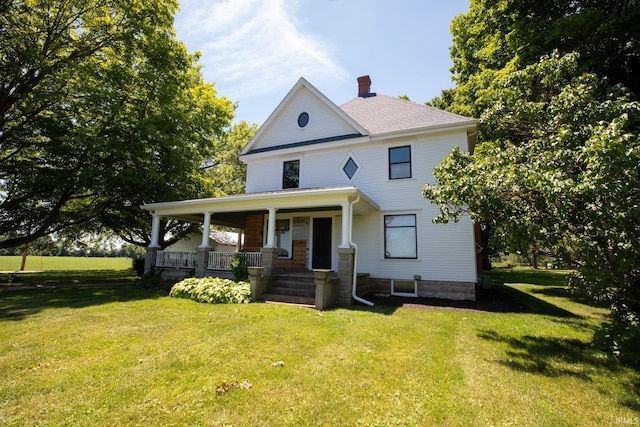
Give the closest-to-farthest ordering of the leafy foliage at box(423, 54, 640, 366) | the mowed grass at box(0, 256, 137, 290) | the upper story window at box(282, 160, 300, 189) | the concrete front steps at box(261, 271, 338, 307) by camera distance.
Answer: the leafy foliage at box(423, 54, 640, 366), the concrete front steps at box(261, 271, 338, 307), the upper story window at box(282, 160, 300, 189), the mowed grass at box(0, 256, 137, 290)

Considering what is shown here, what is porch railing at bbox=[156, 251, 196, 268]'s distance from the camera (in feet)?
39.8

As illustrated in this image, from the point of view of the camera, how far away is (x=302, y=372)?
3.95m

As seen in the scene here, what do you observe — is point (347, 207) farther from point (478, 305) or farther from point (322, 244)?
point (478, 305)

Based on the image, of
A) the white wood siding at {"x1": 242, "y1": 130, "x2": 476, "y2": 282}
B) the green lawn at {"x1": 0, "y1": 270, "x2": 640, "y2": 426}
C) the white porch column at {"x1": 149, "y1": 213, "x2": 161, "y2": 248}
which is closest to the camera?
the green lawn at {"x1": 0, "y1": 270, "x2": 640, "y2": 426}

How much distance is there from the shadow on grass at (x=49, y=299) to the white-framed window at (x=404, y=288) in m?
8.01

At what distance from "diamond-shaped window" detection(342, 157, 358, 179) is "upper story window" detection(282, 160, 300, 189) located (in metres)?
2.25

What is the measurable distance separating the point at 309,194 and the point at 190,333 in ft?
17.1

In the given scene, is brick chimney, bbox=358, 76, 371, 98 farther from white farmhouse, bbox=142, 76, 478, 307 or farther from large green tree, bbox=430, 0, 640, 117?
large green tree, bbox=430, 0, 640, 117

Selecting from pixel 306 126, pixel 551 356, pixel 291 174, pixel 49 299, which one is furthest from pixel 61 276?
pixel 551 356

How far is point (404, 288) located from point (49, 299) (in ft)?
36.8

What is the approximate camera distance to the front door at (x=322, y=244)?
39.8 feet

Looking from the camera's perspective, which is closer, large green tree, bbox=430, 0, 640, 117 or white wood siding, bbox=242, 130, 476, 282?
large green tree, bbox=430, 0, 640, 117

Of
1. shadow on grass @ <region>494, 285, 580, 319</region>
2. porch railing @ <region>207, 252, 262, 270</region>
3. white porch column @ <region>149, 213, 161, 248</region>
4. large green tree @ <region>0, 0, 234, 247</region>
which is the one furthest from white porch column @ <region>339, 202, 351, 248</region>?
large green tree @ <region>0, 0, 234, 247</region>

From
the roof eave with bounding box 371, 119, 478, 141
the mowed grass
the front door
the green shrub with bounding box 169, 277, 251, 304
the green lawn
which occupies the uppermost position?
the roof eave with bounding box 371, 119, 478, 141
